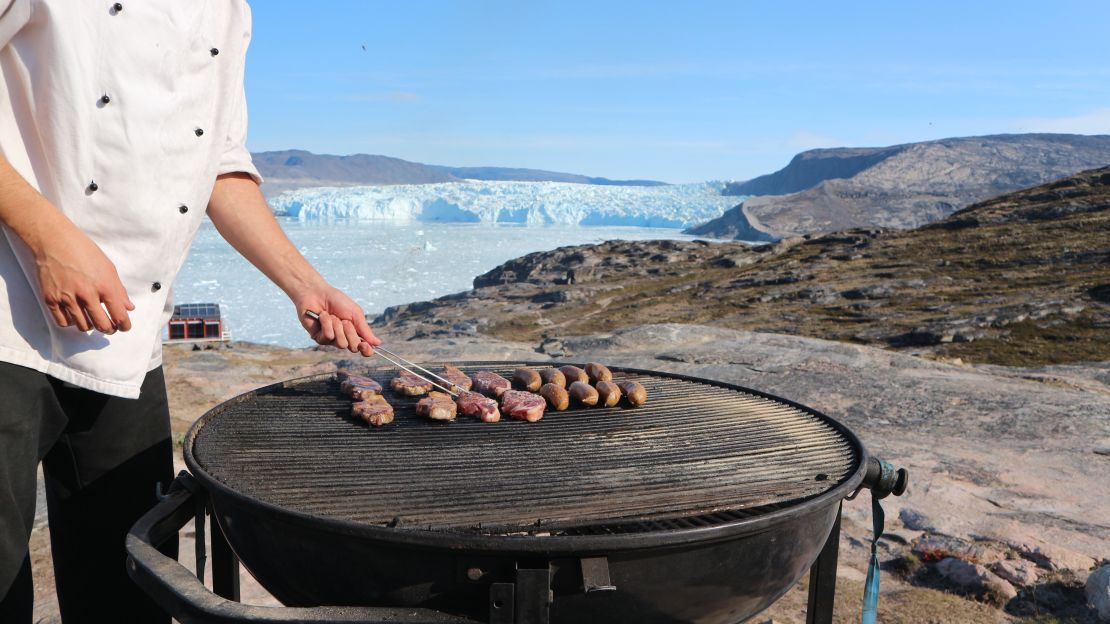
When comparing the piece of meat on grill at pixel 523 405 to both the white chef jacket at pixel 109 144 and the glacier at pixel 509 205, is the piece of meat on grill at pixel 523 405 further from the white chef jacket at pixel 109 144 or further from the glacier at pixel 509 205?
the glacier at pixel 509 205

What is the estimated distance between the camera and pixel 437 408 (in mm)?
2355

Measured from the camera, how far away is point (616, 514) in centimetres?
170

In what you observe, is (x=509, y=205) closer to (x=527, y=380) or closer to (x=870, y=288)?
(x=870, y=288)

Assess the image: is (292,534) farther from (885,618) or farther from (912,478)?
(912,478)

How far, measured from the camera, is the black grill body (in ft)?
5.11

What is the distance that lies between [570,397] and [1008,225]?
Result: 28703 millimetres

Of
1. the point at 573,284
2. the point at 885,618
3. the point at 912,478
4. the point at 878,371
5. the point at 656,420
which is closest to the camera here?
Answer: the point at 656,420

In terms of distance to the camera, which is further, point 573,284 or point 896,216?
point 896,216

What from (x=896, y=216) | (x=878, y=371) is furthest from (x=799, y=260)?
(x=896, y=216)

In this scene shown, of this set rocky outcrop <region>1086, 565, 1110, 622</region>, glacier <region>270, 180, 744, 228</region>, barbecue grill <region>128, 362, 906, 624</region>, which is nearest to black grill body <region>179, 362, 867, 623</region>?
barbecue grill <region>128, 362, 906, 624</region>

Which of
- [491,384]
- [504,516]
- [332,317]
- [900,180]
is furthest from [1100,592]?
[900,180]

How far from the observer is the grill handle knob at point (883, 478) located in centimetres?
222

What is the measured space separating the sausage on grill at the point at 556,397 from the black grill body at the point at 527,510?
120 millimetres

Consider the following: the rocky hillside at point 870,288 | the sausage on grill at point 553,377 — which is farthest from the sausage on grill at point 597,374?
the rocky hillside at point 870,288
